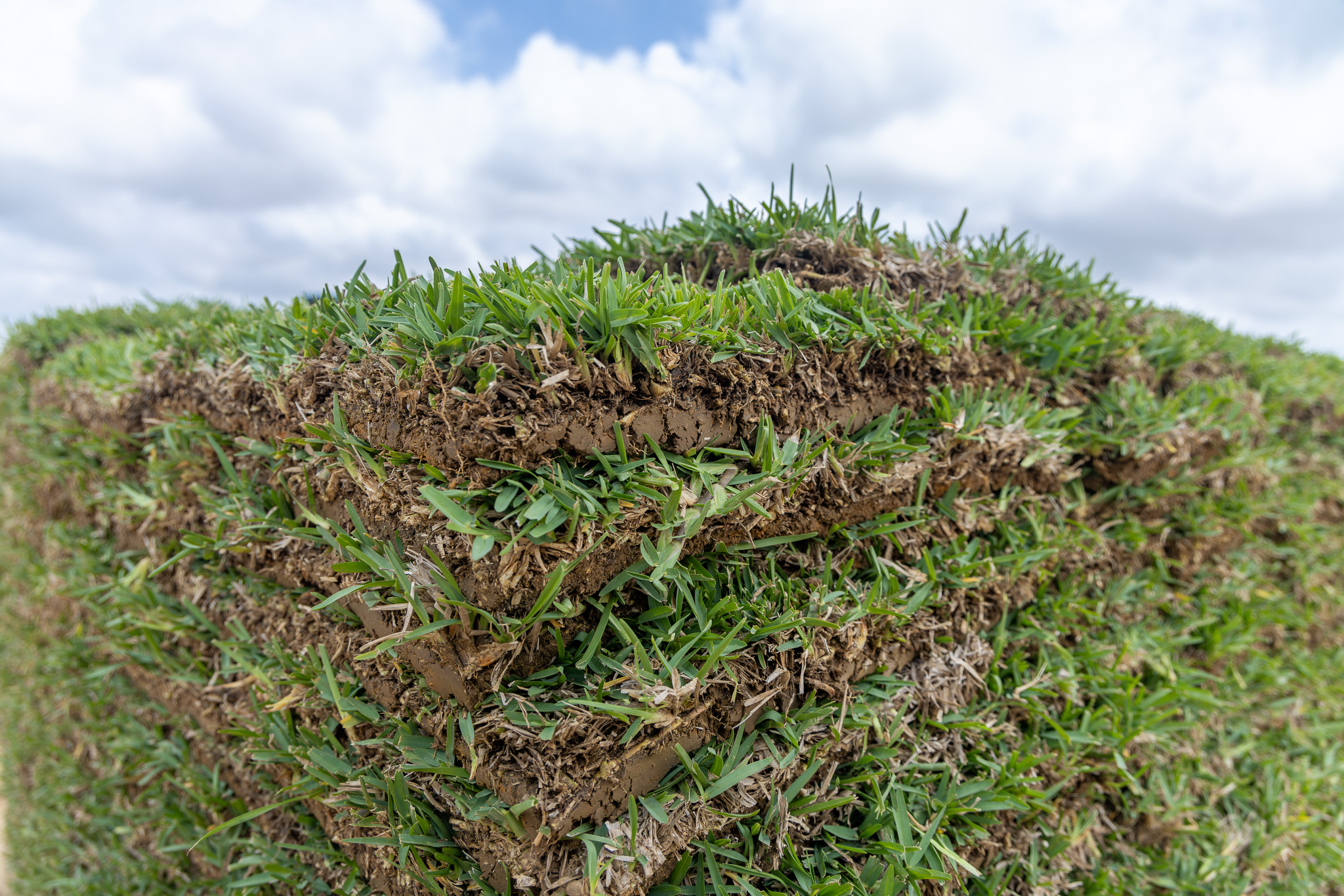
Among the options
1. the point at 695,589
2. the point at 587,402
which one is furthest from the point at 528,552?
the point at 695,589

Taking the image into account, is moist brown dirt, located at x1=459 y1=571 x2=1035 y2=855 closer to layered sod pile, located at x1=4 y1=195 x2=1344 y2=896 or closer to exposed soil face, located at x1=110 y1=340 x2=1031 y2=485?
layered sod pile, located at x1=4 y1=195 x2=1344 y2=896

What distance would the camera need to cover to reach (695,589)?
158 centimetres

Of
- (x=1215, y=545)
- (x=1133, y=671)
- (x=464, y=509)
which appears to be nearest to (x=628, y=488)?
(x=464, y=509)

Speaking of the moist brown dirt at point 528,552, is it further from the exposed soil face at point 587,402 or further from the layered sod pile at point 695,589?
the exposed soil face at point 587,402

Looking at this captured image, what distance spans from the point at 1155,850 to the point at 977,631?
1.26 meters

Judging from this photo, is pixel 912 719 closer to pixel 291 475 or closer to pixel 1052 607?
pixel 1052 607

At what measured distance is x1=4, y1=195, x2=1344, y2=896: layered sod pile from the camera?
1388 mm

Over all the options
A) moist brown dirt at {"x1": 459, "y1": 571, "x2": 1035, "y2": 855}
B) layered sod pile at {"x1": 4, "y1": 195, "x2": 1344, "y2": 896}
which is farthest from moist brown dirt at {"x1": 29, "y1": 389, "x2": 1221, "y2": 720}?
moist brown dirt at {"x1": 459, "y1": 571, "x2": 1035, "y2": 855}

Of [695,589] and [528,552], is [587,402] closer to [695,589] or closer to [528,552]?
[528,552]

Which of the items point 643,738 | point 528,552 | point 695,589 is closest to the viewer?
point 528,552

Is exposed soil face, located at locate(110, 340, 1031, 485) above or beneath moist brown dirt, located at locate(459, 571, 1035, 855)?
above

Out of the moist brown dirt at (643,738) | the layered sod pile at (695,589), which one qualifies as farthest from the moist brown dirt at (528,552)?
the moist brown dirt at (643,738)

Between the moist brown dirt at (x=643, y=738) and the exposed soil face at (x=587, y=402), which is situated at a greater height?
the exposed soil face at (x=587, y=402)

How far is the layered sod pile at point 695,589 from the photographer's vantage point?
54.6 inches
